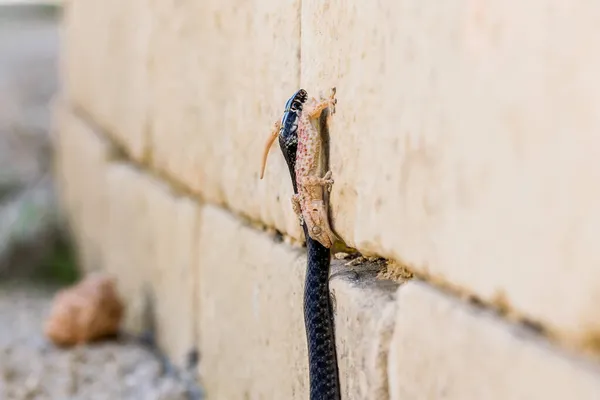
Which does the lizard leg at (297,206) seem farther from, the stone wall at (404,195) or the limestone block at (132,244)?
the limestone block at (132,244)

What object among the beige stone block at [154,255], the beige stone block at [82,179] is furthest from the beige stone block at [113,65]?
the beige stone block at [154,255]

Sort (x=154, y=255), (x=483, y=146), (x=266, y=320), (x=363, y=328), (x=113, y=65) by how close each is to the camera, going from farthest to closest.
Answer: (x=113, y=65), (x=154, y=255), (x=266, y=320), (x=363, y=328), (x=483, y=146)

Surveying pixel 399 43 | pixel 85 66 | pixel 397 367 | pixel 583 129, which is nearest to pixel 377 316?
pixel 397 367

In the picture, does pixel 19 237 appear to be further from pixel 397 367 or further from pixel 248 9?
pixel 397 367

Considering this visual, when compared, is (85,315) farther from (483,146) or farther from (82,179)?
(483,146)

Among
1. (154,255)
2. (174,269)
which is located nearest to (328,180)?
(174,269)

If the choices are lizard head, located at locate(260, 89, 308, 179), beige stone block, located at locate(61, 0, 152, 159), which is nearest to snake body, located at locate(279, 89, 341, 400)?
lizard head, located at locate(260, 89, 308, 179)
